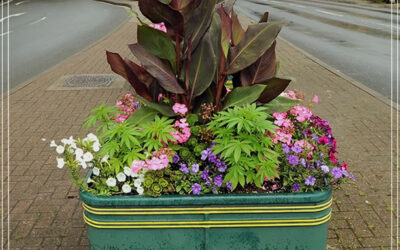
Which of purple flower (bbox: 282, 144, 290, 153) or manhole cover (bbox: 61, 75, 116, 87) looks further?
manhole cover (bbox: 61, 75, 116, 87)

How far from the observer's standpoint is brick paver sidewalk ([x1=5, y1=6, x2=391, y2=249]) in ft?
12.7

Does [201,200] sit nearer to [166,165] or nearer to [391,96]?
[166,165]

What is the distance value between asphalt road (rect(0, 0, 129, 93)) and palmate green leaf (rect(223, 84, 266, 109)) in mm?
7260

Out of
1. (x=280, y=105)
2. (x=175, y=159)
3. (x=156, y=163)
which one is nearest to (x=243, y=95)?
(x=280, y=105)

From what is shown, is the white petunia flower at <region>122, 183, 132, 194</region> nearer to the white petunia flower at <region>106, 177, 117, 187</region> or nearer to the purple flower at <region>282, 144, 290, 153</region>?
the white petunia flower at <region>106, 177, 117, 187</region>

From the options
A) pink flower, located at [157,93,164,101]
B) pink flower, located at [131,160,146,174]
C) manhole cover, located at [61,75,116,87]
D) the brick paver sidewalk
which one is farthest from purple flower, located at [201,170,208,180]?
manhole cover, located at [61,75,116,87]

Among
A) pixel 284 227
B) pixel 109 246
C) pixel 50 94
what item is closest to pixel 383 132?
pixel 284 227

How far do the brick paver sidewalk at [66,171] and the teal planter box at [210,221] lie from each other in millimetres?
1499

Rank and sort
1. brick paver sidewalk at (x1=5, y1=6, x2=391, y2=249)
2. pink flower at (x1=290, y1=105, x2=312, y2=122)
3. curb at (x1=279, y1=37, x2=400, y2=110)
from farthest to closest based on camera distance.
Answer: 1. curb at (x1=279, y1=37, x2=400, y2=110)
2. brick paver sidewalk at (x1=5, y1=6, x2=391, y2=249)
3. pink flower at (x1=290, y1=105, x2=312, y2=122)

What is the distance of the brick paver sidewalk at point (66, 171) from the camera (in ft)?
12.7

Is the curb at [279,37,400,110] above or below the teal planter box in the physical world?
below

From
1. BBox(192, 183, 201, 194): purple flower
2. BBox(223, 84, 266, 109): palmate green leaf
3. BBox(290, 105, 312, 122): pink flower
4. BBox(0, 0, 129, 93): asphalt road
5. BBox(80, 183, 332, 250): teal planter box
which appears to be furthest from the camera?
BBox(0, 0, 129, 93): asphalt road

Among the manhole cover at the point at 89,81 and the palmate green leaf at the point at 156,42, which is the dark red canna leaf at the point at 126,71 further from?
the manhole cover at the point at 89,81

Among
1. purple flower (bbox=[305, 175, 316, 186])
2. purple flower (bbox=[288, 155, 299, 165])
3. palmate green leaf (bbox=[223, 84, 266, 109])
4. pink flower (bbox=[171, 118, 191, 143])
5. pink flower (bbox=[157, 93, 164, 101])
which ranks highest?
palmate green leaf (bbox=[223, 84, 266, 109])
